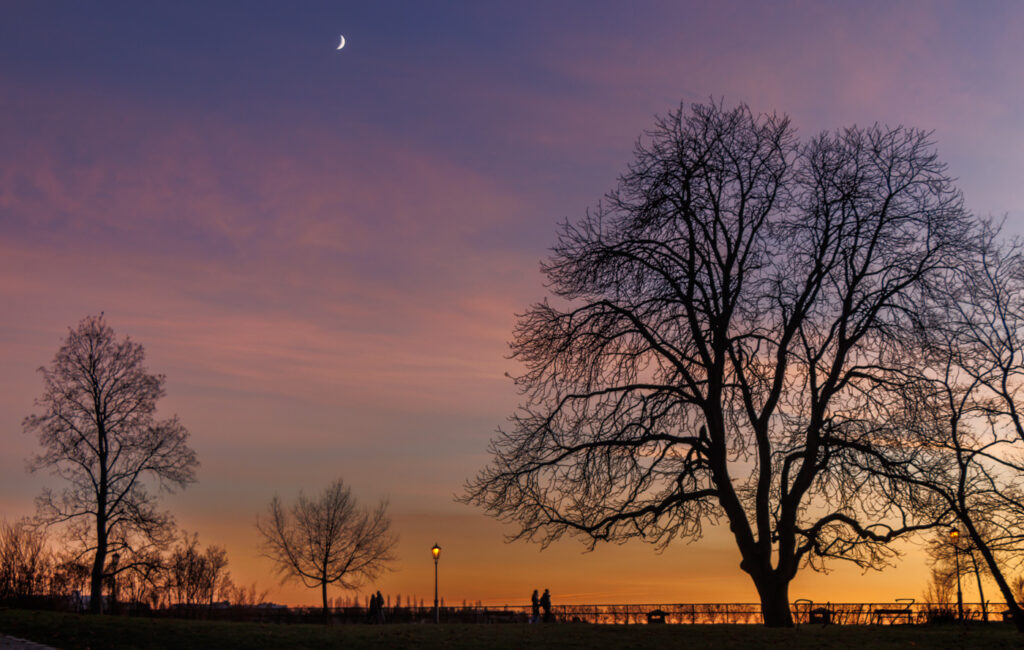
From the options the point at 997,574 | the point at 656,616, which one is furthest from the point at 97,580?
the point at 997,574

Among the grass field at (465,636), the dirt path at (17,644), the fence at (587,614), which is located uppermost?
Answer: the dirt path at (17,644)

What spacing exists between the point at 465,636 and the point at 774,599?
26.3ft

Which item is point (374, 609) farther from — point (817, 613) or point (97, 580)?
point (817, 613)

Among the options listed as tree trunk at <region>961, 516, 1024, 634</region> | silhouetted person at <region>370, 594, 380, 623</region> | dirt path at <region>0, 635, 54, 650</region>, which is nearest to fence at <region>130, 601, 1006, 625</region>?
silhouetted person at <region>370, 594, 380, 623</region>

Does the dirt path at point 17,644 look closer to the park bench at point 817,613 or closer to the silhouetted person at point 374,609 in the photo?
the park bench at point 817,613

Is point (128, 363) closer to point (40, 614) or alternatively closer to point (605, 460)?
point (40, 614)

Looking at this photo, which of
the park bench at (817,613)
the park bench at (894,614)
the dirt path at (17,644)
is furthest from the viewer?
the park bench at (894,614)

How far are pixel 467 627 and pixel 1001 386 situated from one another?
1671 centimetres

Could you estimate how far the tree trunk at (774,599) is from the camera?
20891mm

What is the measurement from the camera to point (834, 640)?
62.4 ft

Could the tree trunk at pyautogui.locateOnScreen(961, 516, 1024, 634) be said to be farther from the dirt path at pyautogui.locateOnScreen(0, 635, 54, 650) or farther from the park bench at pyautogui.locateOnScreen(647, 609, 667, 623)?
the dirt path at pyautogui.locateOnScreen(0, 635, 54, 650)

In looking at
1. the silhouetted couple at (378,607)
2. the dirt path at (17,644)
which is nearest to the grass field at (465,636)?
the dirt path at (17,644)

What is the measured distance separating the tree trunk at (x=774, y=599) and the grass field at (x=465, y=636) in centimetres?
50

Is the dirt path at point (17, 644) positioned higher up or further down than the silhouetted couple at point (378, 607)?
higher up
